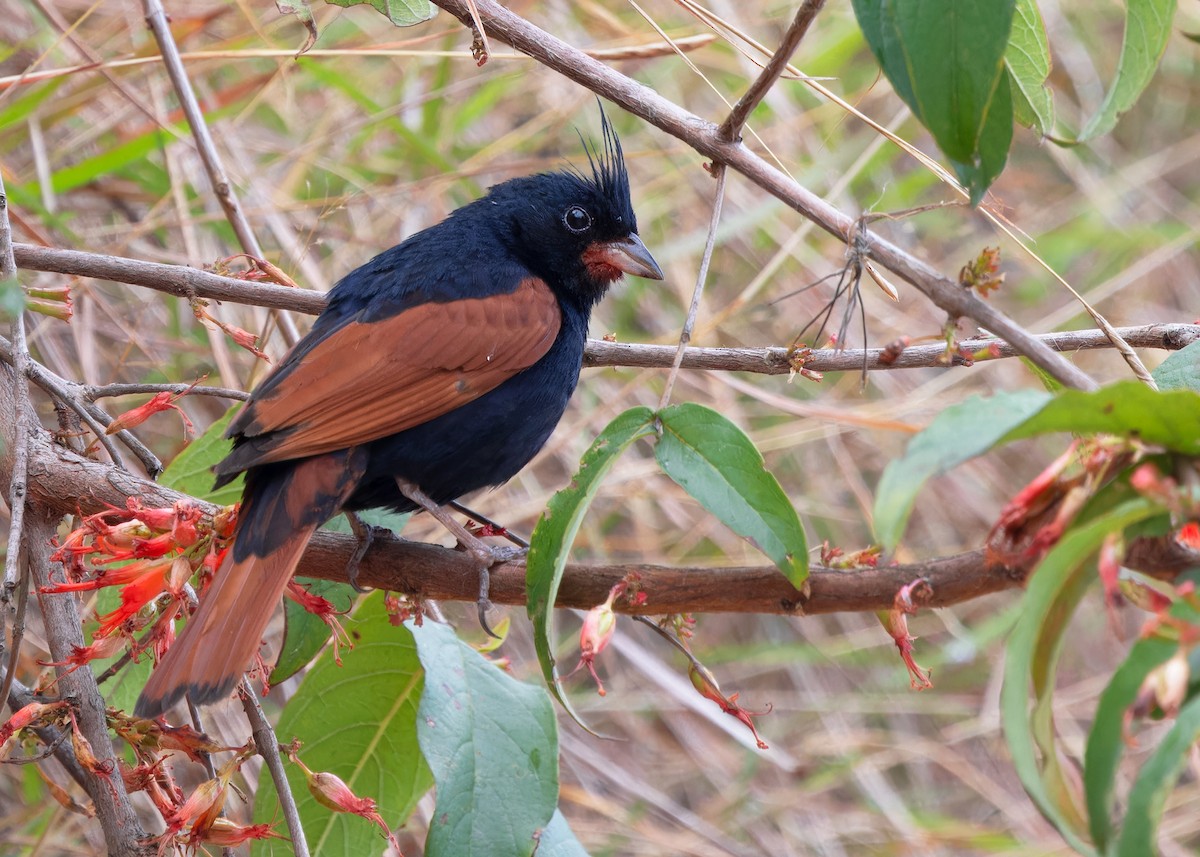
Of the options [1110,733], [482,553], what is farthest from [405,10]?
[1110,733]

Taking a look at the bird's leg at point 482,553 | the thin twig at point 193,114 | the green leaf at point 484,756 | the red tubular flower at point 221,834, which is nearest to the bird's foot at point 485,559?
the bird's leg at point 482,553

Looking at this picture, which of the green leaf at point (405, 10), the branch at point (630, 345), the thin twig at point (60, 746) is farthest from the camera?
the green leaf at point (405, 10)

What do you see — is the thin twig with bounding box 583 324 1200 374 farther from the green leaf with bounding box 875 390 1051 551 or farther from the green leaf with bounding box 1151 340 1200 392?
the green leaf with bounding box 875 390 1051 551

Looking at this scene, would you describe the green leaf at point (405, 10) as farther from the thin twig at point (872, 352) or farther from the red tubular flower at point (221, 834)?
the red tubular flower at point (221, 834)

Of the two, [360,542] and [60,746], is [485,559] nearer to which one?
[360,542]

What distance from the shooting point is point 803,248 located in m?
5.57

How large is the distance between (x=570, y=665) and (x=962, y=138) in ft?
14.4

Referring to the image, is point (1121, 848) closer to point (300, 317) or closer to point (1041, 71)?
point (1041, 71)

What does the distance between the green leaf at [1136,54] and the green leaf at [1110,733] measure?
1.13 m

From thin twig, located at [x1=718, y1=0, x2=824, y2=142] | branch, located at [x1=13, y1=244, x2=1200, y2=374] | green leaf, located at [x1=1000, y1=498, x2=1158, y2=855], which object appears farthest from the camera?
branch, located at [x1=13, y1=244, x2=1200, y2=374]

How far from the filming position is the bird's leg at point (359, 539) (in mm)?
2627

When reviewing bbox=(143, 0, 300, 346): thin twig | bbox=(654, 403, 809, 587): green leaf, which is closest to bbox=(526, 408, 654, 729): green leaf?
bbox=(654, 403, 809, 587): green leaf

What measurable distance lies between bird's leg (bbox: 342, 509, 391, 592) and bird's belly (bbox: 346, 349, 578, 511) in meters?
0.06

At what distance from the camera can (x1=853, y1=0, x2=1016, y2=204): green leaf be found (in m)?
1.58
